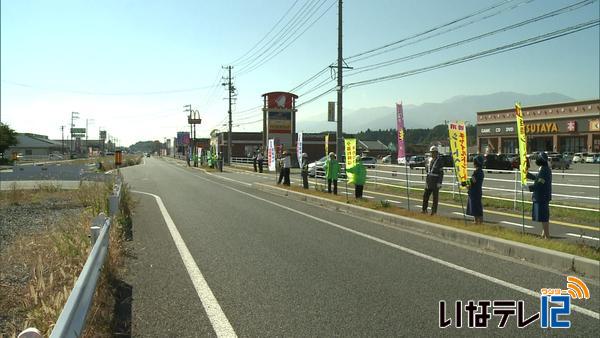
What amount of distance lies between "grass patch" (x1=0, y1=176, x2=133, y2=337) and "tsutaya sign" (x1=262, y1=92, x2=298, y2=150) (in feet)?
172

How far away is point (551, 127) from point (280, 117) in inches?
1494

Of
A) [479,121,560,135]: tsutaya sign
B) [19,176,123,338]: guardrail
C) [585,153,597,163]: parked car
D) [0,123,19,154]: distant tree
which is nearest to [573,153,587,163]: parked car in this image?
[585,153,597,163]: parked car

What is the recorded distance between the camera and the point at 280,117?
206 feet

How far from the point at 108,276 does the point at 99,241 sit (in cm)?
91

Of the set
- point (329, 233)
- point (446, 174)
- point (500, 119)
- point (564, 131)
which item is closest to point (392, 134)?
point (500, 119)

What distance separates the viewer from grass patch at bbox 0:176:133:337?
171 inches

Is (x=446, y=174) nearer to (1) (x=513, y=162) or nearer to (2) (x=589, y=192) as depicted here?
(2) (x=589, y=192)

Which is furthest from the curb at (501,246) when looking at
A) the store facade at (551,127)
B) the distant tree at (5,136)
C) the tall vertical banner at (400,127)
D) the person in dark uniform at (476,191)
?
the distant tree at (5,136)

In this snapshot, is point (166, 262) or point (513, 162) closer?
point (166, 262)

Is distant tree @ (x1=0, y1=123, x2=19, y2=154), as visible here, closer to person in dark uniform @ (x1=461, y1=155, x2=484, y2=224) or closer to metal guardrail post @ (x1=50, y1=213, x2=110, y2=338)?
person in dark uniform @ (x1=461, y1=155, x2=484, y2=224)

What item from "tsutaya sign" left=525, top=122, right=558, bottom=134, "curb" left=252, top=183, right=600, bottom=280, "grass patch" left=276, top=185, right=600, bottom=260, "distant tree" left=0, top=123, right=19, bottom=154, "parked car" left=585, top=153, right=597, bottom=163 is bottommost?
"curb" left=252, top=183, right=600, bottom=280

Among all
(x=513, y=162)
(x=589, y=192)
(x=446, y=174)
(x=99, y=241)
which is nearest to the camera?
(x=99, y=241)

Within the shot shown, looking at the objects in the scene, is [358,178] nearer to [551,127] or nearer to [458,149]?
[458,149]

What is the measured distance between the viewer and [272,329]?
14.7 feet
